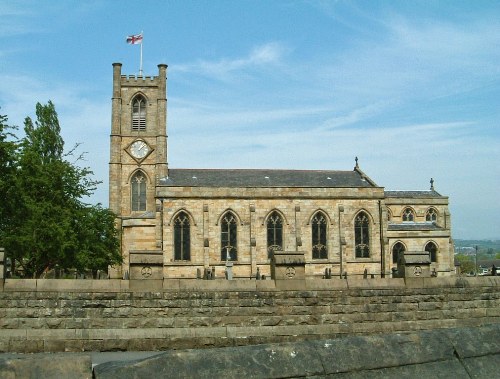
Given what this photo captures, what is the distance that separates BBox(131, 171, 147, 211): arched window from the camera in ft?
163

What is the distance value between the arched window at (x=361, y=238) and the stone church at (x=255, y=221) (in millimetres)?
76

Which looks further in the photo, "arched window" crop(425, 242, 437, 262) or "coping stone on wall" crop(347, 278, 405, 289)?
"arched window" crop(425, 242, 437, 262)

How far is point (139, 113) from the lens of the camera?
5234 centimetres

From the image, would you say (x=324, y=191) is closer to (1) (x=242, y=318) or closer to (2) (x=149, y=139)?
(2) (x=149, y=139)

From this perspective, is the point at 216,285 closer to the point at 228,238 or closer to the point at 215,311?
the point at 215,311

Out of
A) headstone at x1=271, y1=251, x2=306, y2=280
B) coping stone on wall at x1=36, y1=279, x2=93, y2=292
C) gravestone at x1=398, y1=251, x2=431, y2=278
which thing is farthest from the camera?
gravestone at x1=398, y1=251, x2=431, y2=278

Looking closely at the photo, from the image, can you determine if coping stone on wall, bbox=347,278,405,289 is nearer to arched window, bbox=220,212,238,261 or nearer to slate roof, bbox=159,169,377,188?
arched window, bbox=220,212,238,261

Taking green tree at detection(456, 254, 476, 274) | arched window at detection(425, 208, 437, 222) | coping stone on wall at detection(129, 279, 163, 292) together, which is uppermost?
arched window at detection(425, 208, 437, 222)

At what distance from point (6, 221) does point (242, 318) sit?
1881 cm

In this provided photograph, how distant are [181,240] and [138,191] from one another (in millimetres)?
9738

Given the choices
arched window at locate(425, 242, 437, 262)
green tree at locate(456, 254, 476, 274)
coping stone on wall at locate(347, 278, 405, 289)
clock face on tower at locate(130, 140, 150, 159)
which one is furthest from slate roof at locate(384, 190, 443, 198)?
coping stone on wall at locate(347, 278, 405, 289)

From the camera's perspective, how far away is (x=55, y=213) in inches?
1158

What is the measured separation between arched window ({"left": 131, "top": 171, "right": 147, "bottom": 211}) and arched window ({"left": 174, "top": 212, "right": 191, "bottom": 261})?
811cm

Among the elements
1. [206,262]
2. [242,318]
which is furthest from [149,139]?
[242,318]
